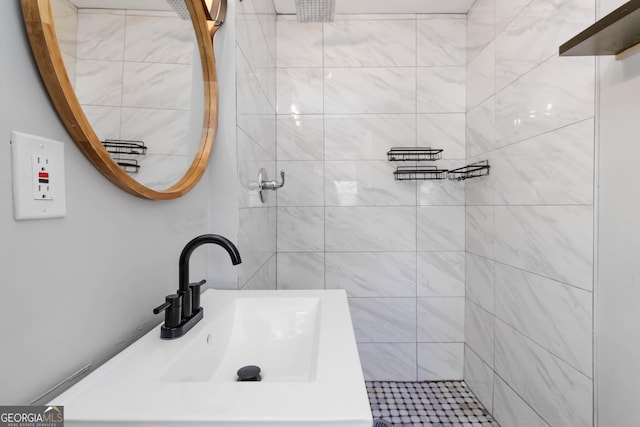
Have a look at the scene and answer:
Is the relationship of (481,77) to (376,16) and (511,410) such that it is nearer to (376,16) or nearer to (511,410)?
(376,16)

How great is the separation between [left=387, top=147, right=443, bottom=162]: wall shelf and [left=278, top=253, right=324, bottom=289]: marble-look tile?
836mm

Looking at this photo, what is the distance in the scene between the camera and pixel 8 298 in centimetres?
41

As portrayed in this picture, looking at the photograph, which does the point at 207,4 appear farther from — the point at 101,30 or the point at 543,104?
the point at 543,104

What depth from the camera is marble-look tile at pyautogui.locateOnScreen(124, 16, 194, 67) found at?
65 cm

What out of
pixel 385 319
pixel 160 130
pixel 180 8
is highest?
pixel 180 8

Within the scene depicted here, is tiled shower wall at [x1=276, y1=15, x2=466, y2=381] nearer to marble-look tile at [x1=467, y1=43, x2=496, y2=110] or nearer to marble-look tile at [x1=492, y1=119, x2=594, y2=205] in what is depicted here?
marble-look tile at [x1=467, y1=43, x2=496, y2=110]

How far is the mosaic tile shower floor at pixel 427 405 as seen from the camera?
1.66 meters

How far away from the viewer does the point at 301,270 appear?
2039mm

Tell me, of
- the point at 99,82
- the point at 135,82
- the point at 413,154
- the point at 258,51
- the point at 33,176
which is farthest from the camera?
the point at 413,154

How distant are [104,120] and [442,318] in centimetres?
212

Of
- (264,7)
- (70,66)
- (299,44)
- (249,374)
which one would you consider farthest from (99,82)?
(299,44)

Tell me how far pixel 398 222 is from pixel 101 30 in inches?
70.2

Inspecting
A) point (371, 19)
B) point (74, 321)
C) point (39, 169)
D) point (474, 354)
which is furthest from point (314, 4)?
point (474, 354)

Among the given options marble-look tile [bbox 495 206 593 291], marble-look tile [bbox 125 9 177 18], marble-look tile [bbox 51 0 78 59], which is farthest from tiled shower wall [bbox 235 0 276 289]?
marble-look tile [bbox 495 206 593 291]
